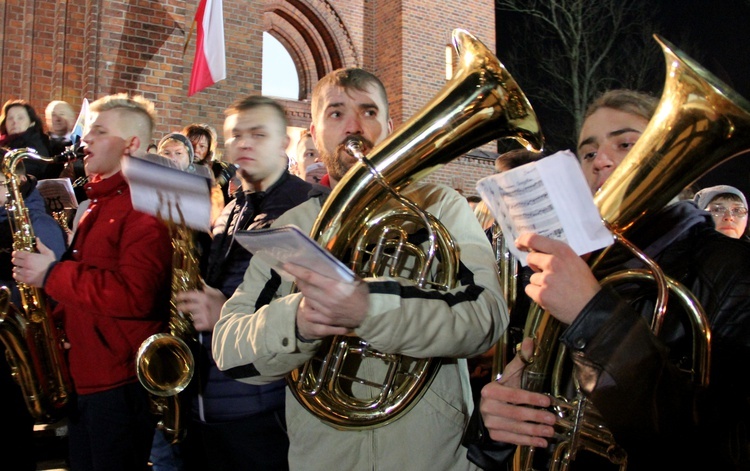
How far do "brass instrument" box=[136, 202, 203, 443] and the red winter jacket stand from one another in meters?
0.17

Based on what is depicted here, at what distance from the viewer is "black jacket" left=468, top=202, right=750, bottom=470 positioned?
4.40ft

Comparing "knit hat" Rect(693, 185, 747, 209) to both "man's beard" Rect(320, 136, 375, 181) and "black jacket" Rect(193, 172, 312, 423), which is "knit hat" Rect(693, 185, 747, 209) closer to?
"black jacket" Rect(193, 172, 312, 423)

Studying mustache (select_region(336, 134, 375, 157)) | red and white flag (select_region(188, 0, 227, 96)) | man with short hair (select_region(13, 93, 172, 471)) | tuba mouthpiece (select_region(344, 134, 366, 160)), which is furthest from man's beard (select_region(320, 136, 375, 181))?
red and white flag (select_region(188, 0, 227, 96))

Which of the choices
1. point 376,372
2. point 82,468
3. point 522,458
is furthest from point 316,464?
point 82,468

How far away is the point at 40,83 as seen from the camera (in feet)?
24.3

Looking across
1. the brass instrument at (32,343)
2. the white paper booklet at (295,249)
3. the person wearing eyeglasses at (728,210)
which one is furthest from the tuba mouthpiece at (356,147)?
the person wearing eyeglasses at (728,210)

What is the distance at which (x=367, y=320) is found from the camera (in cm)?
149

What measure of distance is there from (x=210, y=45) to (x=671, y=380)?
21.4 ft

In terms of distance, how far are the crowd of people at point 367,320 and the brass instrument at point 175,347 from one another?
0.06m

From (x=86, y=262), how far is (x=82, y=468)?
0.94m

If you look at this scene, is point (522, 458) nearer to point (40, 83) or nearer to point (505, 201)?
point (505, 201)

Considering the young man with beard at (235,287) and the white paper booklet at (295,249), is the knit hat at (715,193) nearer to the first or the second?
the young man with beard at (235,287)

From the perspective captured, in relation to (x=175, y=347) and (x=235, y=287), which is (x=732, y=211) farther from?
(x=175, y=347)

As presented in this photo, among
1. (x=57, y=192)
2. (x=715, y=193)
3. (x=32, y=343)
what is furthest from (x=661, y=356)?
(x=715, y=193)
